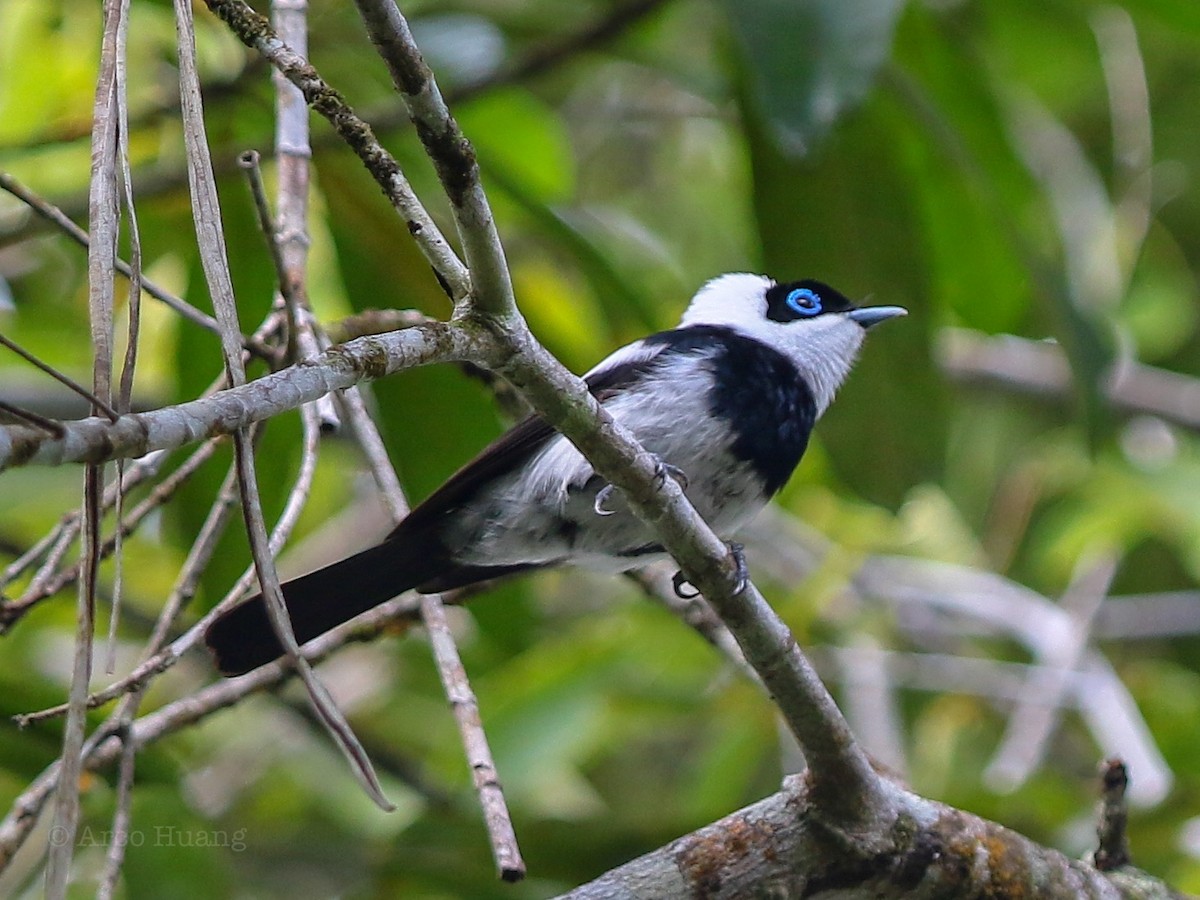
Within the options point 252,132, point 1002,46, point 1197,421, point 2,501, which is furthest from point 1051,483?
point 2,501

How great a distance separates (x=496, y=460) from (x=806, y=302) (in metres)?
1.16

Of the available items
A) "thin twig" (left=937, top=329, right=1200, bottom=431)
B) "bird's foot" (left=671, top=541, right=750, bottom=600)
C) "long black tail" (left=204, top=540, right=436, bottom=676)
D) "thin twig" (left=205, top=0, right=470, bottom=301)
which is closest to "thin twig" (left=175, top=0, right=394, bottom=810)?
"thin twig" (left=205, top=0, right=470, bottom=301)

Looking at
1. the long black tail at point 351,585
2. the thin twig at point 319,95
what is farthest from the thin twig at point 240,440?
the long black tail at point 351,585

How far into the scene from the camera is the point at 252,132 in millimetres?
3975

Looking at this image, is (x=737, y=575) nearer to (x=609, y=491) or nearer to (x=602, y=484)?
(x=609, y=491)

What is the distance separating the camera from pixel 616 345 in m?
4.43

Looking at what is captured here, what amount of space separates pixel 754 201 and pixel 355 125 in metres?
2.56

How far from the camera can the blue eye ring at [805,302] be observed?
3.83 metres

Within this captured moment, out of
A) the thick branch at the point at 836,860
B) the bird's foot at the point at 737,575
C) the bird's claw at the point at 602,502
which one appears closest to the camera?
the bird's foot at the point at 737,575

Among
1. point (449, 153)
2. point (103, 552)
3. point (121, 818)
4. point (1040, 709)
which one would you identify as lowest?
point (1040, 709)

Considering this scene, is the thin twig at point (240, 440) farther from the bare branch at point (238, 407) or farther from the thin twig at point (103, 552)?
the thin twig at point (103, 552)

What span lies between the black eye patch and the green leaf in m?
0.60

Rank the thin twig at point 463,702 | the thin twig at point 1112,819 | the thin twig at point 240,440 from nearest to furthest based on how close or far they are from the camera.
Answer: the thin twig at point 240,440, the thin twig at point 463,702, the thin twig at point 1112,819

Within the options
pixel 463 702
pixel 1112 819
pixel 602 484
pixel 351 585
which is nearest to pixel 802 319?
pixel 602 484
